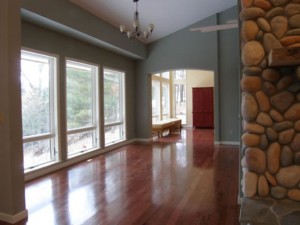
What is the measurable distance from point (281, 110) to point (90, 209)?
238 cm

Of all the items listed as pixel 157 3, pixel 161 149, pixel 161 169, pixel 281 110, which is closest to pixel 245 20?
pixel 281 110

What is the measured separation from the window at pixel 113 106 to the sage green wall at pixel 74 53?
0.23m

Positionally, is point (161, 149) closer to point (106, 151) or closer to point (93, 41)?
point (106, 151)

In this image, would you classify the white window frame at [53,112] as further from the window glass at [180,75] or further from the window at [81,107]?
the window glass at [180,75]

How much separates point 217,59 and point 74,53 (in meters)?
4.01

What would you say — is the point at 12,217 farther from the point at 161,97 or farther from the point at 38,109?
the point at 161,97

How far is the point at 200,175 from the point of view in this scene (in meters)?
4.65

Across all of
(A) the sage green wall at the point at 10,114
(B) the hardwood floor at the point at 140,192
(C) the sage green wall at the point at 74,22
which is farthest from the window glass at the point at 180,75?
(A) the sage green wall at the point at 10,114

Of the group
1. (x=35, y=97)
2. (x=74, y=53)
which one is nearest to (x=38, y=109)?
(x=35, y=97)

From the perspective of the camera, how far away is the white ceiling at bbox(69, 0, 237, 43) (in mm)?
5469

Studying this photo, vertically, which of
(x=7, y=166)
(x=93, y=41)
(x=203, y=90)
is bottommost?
(x=7, y=166)

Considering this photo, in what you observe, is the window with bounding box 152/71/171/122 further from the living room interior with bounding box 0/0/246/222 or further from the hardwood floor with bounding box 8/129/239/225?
the hardwood floor with bounding box 8/129/239/225

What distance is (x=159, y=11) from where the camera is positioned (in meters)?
6.33

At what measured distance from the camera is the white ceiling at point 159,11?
5.47m
